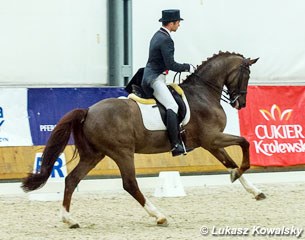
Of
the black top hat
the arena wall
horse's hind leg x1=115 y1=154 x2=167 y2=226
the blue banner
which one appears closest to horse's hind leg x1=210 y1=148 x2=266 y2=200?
horse's hind leg x1=115 y1=154 x2=167 y2=226

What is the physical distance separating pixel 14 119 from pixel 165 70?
473 centimetres

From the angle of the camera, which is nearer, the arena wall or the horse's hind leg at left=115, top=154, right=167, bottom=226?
the horse's hind leg at left=115, top=154, right=167, bottom=226

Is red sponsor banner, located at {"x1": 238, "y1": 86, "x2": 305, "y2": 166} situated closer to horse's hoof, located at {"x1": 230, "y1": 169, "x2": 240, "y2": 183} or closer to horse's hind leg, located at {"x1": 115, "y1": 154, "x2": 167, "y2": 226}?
horse's hoof, located at {"x1": 230, "y1": 169, "x2": 240, "y2": 183}

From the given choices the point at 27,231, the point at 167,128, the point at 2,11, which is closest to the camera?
the point at 27,231

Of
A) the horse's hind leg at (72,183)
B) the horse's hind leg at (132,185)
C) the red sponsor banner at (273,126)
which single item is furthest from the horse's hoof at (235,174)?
the red sponsor banner at (273,126)

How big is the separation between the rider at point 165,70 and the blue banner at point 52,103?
422 centimetres

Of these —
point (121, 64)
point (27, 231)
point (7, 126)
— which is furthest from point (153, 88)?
point (121, 64)

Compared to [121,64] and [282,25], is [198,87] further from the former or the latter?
[282,25]

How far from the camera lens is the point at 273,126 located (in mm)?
15133

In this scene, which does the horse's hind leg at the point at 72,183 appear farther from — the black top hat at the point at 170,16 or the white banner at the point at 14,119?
the white banner at the point at 14,119

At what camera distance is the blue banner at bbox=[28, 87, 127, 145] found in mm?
14070

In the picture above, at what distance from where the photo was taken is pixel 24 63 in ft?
55.7

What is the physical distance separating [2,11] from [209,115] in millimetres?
7893

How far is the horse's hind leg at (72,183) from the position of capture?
9430 mm
